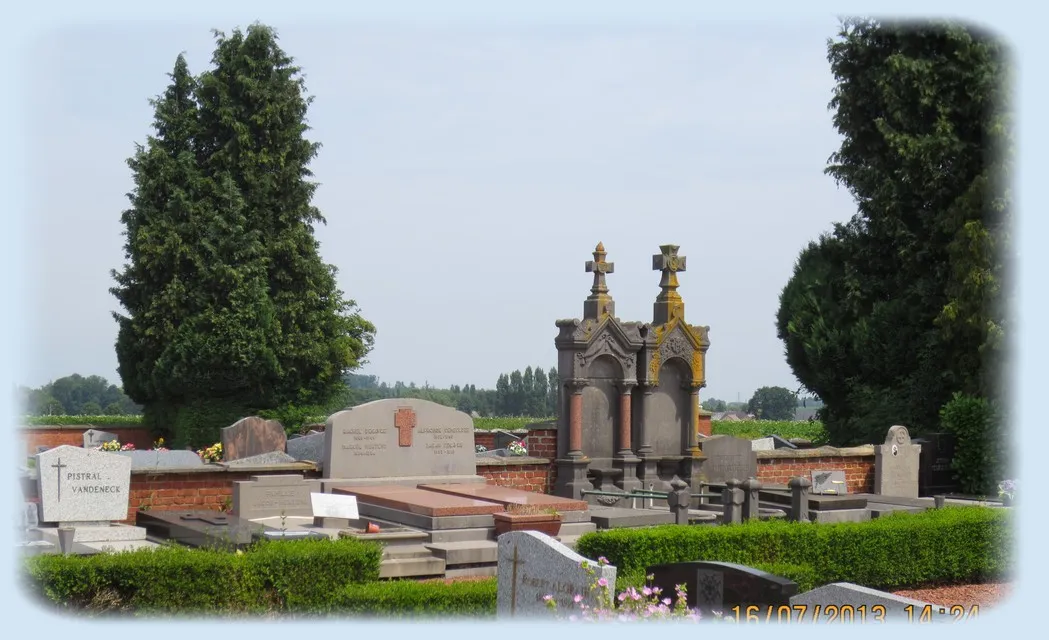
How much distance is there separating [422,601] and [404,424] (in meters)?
6.54

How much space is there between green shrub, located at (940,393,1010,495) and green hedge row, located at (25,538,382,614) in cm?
1365

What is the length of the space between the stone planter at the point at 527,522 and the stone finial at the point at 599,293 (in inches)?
192

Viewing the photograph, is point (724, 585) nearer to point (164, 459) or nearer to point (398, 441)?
point (398, 441)

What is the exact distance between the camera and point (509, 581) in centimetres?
851

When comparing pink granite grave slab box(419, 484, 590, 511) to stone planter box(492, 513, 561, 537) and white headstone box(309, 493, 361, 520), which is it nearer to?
stone planter box(492, 513, 561, 537)

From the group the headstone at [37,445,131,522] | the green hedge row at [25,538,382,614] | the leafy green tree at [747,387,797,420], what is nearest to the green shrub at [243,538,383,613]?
the green hedge row at [25,538,382,614]

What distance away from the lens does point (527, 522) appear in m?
12.2

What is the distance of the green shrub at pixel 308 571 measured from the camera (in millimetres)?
9398

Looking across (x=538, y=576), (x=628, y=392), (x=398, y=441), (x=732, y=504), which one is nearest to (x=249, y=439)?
(x=398, y=441)

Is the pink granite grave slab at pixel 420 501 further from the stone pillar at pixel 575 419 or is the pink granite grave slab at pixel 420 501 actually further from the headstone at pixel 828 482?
the headstone at pixel 828 482

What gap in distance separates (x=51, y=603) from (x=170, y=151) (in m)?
24.0

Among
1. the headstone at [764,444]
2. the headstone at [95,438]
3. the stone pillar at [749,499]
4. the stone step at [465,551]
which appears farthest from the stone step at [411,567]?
the headstone at [95,438]

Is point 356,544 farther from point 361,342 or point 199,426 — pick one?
point 361,342

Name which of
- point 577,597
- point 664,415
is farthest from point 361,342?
point 577,597
